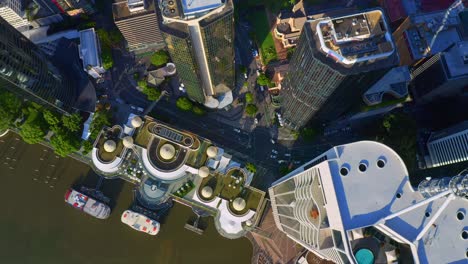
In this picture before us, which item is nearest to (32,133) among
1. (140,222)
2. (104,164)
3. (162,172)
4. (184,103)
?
(104,164)

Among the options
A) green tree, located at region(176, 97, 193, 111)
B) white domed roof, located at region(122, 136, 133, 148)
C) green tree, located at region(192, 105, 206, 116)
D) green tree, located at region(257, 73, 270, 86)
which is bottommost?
white domed roof, located at region(122, 136, 133, 148)

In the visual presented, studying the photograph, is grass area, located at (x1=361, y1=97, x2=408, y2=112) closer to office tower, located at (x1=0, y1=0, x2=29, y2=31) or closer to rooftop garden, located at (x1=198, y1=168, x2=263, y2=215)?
rooftop garden, located at (x1=198, y1=168, x2=263, y2=215)

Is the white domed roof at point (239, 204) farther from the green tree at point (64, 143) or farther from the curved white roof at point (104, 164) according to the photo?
the green tree at point (64, 143)

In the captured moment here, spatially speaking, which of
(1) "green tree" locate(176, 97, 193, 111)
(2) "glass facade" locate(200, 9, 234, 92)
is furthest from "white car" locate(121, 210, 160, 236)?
(2) "glass facade" locate(200, 9, 234, 92)

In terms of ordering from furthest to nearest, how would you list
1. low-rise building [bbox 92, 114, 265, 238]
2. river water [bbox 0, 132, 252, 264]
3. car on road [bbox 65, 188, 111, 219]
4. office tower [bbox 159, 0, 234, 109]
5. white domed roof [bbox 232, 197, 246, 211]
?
1. river water [bbox 0, 132, 252, 264]
2. car on road [bbox 65, 188, 111, 219]
3. low-rise building [bbox 92, 114, 265, 238]
4. white domed roof [bbox 232, 197, 246, 211]
5. office tower [bbox 159, 0, 234, 109]

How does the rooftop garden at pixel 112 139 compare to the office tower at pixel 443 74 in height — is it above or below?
below

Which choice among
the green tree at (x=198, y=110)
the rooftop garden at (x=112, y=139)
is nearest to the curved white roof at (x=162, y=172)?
the rooftop garden at (x=112, y=139)

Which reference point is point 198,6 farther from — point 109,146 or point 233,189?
point 233,189
